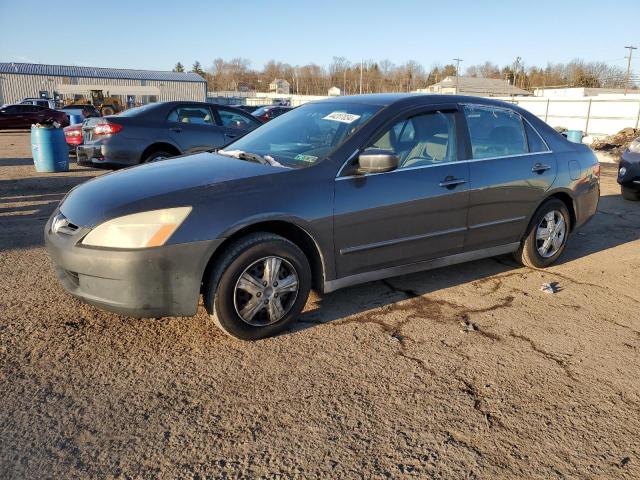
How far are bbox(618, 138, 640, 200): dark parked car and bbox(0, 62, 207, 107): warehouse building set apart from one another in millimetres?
49231

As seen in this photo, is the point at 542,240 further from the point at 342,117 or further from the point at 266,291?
the point at 266,291

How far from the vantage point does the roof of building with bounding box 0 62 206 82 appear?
5779 cm

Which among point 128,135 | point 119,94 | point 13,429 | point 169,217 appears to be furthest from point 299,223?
point 119,94

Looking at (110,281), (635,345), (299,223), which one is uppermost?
(299,223)

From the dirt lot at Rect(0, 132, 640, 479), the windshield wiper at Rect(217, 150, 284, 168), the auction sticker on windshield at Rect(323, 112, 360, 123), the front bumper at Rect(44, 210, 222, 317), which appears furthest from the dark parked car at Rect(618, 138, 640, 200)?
the front bumper at Rect(44, 210, 222, 317)

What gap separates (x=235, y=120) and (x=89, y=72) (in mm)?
61098

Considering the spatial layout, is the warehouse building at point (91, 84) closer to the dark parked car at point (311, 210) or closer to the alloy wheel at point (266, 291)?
the dark parked car at point (311, 210)

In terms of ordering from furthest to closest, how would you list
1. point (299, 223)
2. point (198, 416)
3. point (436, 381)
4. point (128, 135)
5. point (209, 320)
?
point (128, 135) < point (209, 320) < point (299, 223) < point (436, 381) < point (198, 416)

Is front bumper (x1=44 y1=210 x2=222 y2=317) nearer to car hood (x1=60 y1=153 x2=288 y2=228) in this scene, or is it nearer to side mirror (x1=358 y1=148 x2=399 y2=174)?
car hood (x1=60 y1=153 x2=288 y2=228)

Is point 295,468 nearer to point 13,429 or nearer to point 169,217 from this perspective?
point 13,429

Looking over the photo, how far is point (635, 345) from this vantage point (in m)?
3.54

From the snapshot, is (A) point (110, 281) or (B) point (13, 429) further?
(A) point (110, 281)

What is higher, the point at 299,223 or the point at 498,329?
the point at 299,223

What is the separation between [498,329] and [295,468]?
2048mm
